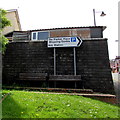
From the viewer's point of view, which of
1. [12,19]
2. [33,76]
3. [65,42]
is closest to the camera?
[33,76]

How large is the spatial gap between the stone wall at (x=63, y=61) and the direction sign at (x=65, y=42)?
355 mm

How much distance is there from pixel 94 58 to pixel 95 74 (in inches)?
44.8

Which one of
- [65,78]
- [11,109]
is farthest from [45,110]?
[65,78]

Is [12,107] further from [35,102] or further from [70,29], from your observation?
[70,29]

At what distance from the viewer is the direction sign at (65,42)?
27.4 feet

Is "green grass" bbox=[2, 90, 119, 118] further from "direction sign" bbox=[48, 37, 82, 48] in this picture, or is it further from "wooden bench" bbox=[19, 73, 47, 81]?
"direction sign" bbox=[48, 37, 82, 48]

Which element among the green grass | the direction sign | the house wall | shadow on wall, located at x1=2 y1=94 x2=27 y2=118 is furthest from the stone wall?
the house wall

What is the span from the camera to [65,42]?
332 inches

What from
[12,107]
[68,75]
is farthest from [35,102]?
[68,75]

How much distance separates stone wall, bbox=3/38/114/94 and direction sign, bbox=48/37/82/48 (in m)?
0.35

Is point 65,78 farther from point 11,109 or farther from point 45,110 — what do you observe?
point 11,109

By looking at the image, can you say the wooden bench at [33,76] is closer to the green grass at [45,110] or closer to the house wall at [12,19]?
the green grass at [45,110]

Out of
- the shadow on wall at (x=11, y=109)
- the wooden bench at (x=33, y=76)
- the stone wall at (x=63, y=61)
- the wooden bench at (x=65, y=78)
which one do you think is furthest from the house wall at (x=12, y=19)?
the shadow on wall at (x=11, y=109)

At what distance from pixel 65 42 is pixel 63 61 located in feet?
4.54
